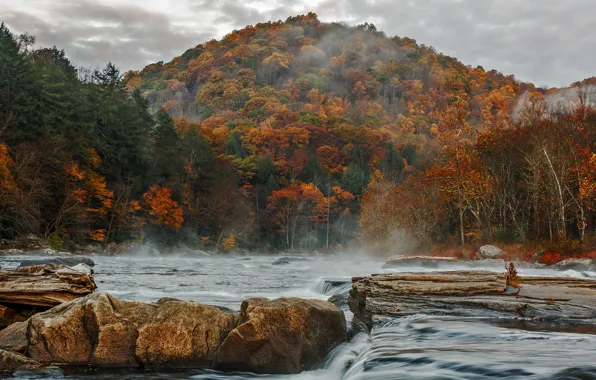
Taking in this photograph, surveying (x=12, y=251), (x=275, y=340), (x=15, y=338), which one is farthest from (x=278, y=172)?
(x=275, y=340)

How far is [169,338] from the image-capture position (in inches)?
362

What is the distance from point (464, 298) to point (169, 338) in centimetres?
668

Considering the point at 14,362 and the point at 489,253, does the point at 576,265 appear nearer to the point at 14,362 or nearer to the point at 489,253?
the point at 489,253

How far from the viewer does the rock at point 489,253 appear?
38781 mm

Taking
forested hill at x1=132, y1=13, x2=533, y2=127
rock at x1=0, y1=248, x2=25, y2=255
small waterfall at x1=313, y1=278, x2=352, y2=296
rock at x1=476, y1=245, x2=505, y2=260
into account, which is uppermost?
forested hill at x1=132, y1=13, x2=533, y2=127

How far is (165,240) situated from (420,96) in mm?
122371

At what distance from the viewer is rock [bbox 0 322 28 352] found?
9219mm

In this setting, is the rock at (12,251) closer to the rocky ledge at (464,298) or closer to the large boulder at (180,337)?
the rocky ledge at (464,298)

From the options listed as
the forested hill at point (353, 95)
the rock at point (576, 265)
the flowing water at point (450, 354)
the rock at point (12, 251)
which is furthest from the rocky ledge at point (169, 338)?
the forested hill at point (353, 95)

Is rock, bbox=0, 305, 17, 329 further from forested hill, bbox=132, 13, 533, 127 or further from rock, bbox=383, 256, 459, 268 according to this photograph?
forested hill, bbox=132, 13, 533, 127

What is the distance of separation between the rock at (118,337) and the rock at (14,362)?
0.88ft

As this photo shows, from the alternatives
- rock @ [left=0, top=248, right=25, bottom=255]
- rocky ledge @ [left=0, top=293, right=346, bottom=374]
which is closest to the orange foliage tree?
rock @ [left=0, top=248, right=25, bottom=255]

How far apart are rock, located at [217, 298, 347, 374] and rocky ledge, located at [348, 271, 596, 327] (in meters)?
2.70

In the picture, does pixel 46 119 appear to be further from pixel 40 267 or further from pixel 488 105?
pixel 488 105
